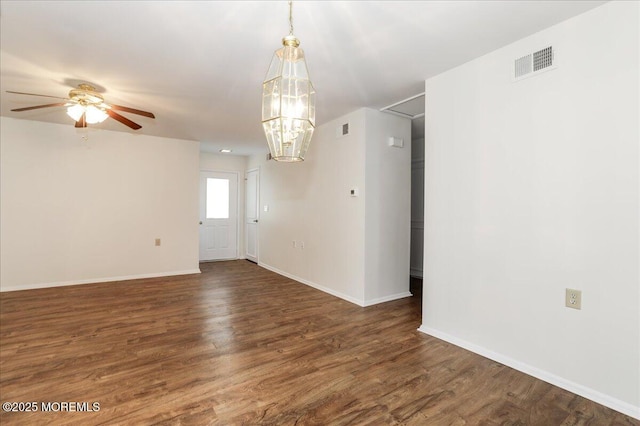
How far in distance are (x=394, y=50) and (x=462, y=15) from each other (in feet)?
1.88

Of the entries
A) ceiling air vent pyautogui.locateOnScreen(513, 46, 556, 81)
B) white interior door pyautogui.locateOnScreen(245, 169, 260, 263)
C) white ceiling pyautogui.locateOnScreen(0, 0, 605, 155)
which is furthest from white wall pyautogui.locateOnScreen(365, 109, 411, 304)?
white interior door pyautogui.locateOnScreen(245, 169, 260, 263)

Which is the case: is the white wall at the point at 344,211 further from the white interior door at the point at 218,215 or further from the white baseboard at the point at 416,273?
the white interior door at the point at 218,215

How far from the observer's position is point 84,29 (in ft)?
7.33

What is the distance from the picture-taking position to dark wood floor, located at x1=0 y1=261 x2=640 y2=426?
1828mm

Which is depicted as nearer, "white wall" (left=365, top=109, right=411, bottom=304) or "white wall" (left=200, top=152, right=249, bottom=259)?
"white wall" (left=365, top=109, right=411, bottom=304)

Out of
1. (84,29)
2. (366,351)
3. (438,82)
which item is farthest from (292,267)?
(84,29)

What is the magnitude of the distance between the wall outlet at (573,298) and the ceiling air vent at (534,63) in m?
1.61

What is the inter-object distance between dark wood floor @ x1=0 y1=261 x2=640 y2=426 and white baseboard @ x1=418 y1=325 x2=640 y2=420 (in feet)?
0.17

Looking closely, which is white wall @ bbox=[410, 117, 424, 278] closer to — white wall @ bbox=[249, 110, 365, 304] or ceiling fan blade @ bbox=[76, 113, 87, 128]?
white wall @ bbox=[249, 110, 365, 304]

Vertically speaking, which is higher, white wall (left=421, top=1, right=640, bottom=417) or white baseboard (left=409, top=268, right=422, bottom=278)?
white wall (left=421, top=1, right=640, bottom=417)

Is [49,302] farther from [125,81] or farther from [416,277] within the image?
[416,277]

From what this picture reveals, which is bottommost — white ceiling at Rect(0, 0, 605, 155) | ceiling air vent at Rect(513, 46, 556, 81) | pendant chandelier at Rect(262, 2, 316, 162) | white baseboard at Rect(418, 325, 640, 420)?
white baseboard at Rect(418, 325, 640, 420)

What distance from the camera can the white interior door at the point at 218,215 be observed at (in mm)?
7090

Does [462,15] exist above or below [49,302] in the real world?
above
